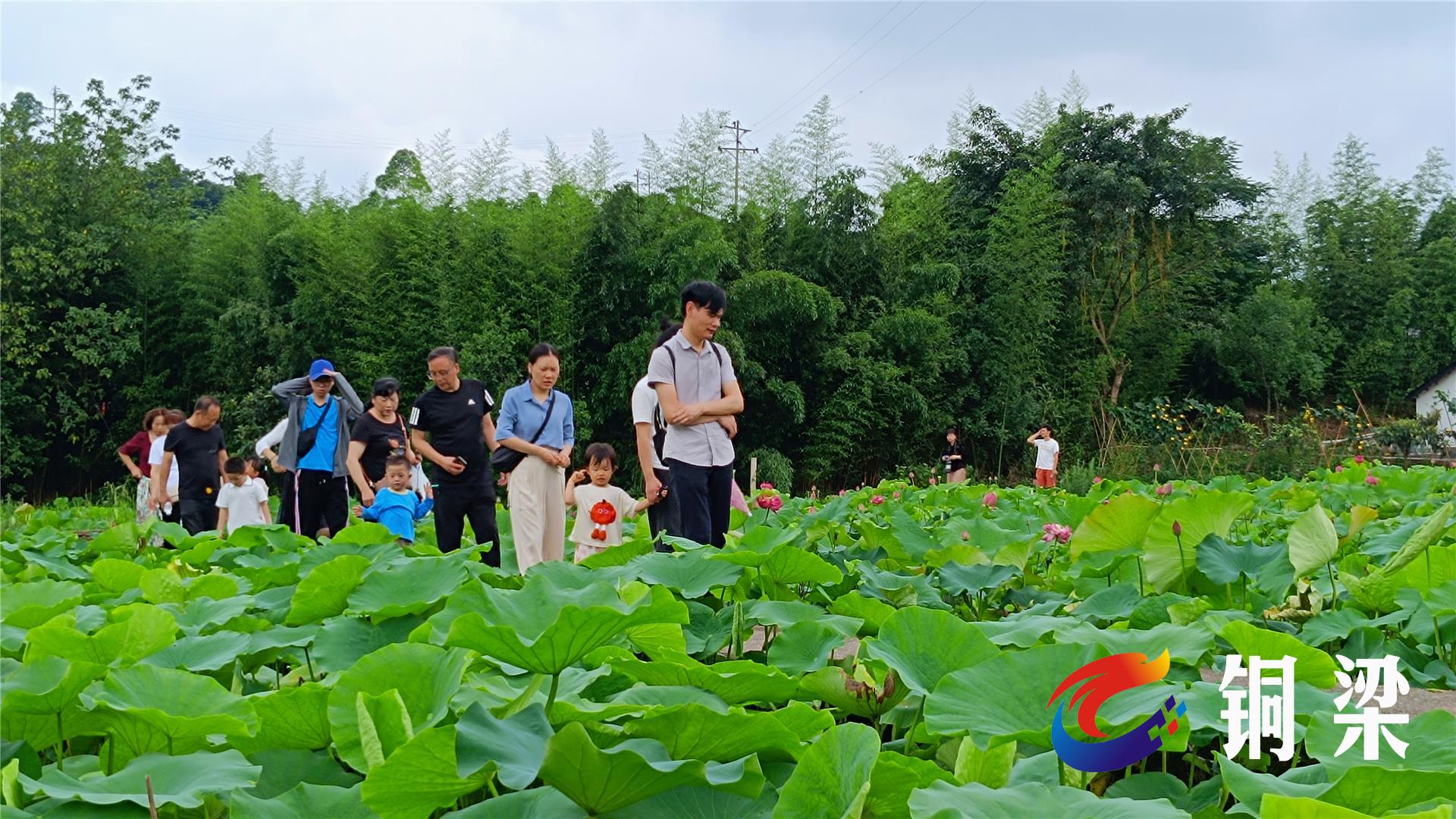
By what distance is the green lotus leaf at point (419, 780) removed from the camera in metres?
0.59

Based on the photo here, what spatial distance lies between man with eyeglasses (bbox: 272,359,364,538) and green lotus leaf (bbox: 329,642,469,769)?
14.5 ft

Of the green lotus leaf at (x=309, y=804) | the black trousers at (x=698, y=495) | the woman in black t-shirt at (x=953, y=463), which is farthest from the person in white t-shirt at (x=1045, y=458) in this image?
the green lotus leaf at (x=309, y=804)

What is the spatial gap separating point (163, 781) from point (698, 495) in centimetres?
272

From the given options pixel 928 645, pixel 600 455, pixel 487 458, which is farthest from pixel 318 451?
pixel 928 645

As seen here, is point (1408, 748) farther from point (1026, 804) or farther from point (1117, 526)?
point (1117, 526)

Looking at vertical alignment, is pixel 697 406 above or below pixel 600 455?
above

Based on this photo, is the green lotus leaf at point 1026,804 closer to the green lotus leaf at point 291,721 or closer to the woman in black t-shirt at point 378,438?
the green lotus leaf at point 291,721

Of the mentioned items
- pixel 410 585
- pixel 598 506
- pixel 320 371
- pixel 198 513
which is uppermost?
pixel 320 371

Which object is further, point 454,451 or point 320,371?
point 320,371

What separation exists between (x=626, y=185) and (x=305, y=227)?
11.8 feet

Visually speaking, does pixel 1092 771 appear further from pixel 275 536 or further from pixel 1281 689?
pixel 275 536

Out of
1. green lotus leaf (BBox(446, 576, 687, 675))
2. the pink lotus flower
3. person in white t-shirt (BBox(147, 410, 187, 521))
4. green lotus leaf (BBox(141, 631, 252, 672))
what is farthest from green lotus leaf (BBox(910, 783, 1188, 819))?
person in white t-shirt (BBox(147, 410, 187, 521))

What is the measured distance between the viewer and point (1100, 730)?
0.73m

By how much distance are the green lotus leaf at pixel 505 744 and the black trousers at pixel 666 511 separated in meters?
2.68
